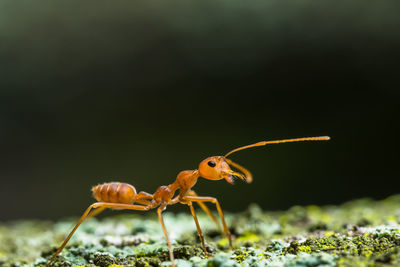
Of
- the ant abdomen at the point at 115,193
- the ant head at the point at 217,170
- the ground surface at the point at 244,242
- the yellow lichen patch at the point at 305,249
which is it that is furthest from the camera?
the ant abdomen at the point at 115,193


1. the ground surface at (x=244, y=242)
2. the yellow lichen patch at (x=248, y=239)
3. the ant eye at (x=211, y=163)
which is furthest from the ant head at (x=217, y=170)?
the yellow lichen patch at (x=248, y=239)

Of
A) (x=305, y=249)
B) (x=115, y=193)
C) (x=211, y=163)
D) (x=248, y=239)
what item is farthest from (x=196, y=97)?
(x=305, y=249)

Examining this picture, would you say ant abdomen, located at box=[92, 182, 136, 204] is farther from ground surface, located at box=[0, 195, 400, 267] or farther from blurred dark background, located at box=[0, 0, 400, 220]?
blurred dark background, located at box=[0, 0, 400, 220]

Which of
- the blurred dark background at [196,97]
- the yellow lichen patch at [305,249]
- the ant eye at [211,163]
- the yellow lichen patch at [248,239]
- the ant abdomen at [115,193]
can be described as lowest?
the yellow lichen patch at [305,249]

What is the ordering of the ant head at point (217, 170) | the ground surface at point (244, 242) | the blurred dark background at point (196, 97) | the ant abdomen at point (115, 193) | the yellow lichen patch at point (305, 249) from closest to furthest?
1. the ground surface at point (244, 242)
2. the yellow lichen patch at point (305, 249)
3. the ant head at point (217, 170)
4. the ant abdomen at point (115, 193)
5. the blurred dark background at point (196, 97)

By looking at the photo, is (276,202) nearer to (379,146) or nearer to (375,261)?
(379,146)

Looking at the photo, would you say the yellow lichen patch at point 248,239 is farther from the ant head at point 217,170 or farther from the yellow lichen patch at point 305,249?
the ant head at point 217,170

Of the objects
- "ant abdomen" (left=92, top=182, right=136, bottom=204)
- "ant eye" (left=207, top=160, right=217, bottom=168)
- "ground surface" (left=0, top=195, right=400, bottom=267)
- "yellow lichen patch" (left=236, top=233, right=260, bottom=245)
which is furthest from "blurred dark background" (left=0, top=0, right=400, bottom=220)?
"ant eye" (left=207, top=160, right=217, bottom=168)
